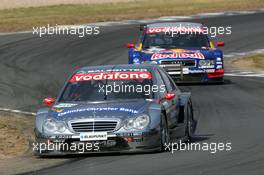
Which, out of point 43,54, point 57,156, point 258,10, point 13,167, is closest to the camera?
point 13,167

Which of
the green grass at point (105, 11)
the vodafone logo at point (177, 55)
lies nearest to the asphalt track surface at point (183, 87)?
the vodafone logo at point (177, 55)

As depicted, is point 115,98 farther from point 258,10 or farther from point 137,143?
point 258,10

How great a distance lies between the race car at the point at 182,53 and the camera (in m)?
22.9

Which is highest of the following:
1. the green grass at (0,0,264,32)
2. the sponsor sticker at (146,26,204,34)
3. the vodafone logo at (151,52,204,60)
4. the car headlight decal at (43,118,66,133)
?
the green grass at (0,0,264,32)

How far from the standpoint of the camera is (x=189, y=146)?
1346 cm

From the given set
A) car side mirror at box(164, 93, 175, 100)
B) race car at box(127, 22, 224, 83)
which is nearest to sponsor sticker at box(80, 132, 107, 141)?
car side mirror at box(164, 93, 175, 100)

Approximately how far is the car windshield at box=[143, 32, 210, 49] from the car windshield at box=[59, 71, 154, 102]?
9715mm

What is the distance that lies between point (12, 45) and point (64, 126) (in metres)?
19.5

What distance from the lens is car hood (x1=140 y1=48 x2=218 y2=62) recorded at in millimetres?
22953

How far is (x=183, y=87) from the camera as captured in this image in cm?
2269

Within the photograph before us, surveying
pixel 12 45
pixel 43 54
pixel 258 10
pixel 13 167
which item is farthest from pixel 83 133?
pixel 258 10

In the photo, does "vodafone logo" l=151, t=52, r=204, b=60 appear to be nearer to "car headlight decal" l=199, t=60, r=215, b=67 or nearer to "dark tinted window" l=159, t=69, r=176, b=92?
"car headlight decal" l=199, t=60, r=215, b=67

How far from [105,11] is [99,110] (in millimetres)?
35992

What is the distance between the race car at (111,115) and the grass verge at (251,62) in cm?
1378
